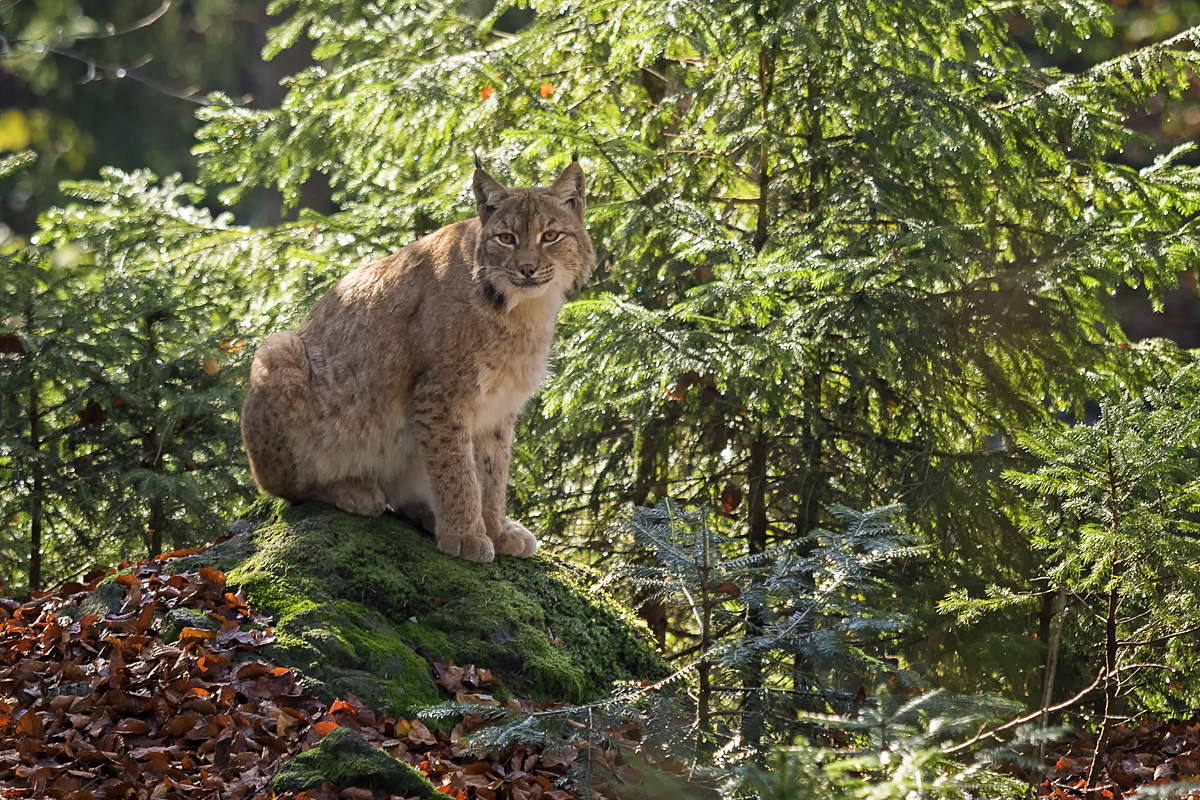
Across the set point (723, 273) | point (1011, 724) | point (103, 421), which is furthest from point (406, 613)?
point (103, 421)

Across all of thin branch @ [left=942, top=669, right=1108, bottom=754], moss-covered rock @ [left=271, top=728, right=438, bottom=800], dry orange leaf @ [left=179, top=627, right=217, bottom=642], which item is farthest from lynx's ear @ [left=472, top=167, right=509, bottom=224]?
thin branch @ [left=942, top=669, right=1108, bottom=754]

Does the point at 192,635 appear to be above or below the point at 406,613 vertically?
above

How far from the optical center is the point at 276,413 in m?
4.63

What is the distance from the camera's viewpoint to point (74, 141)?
16422mm

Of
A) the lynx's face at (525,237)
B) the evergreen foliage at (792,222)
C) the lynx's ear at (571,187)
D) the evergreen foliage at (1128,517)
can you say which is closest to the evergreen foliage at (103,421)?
the evergreen foliage at (792,222)

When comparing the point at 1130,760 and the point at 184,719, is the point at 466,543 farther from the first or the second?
the point at 1130,760

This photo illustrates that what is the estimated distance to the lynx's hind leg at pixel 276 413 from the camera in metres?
4.63

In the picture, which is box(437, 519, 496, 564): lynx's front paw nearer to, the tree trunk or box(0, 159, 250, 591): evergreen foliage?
box(0, 159, 250, 591): evergreen foliage

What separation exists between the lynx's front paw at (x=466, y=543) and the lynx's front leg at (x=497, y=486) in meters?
0.18

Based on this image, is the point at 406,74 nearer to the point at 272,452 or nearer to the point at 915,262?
the point at 272,452

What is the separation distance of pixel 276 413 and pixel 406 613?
114cm

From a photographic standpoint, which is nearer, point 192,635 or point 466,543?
point 192,635

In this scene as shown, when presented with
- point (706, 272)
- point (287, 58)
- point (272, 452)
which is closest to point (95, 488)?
point (272, 452)

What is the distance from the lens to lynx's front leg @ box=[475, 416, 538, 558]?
4801mm
